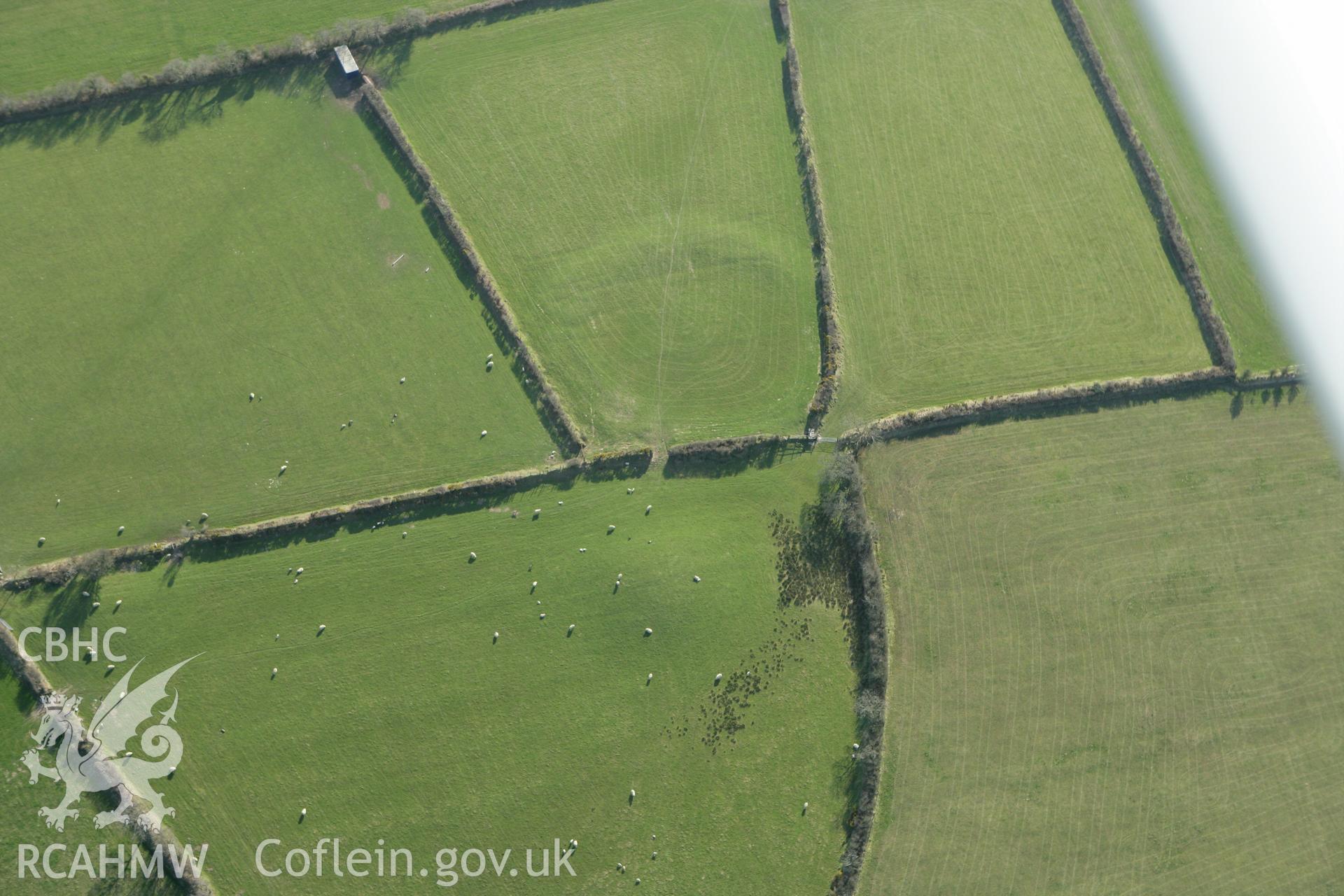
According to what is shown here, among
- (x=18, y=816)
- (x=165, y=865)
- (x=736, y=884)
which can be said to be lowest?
(x=736, y=884)

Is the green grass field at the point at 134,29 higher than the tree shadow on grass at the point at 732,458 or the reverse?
higher

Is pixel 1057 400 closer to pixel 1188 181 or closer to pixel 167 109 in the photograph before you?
pixel 1188 181

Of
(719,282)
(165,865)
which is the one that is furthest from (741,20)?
(165,865)

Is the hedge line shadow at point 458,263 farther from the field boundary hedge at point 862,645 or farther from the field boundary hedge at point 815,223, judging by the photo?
the field boundary hedge at point 862,645

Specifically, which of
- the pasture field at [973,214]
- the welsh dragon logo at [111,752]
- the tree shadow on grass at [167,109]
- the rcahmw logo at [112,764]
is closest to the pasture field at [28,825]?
the rcahmw logo at [112,764]

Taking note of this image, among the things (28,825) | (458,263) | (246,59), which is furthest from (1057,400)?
(28,825)

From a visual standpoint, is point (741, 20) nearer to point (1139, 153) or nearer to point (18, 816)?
point (1139, 153)

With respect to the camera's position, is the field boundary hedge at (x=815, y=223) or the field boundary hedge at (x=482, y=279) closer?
the field boundary hedge at (x=482, y=279)
